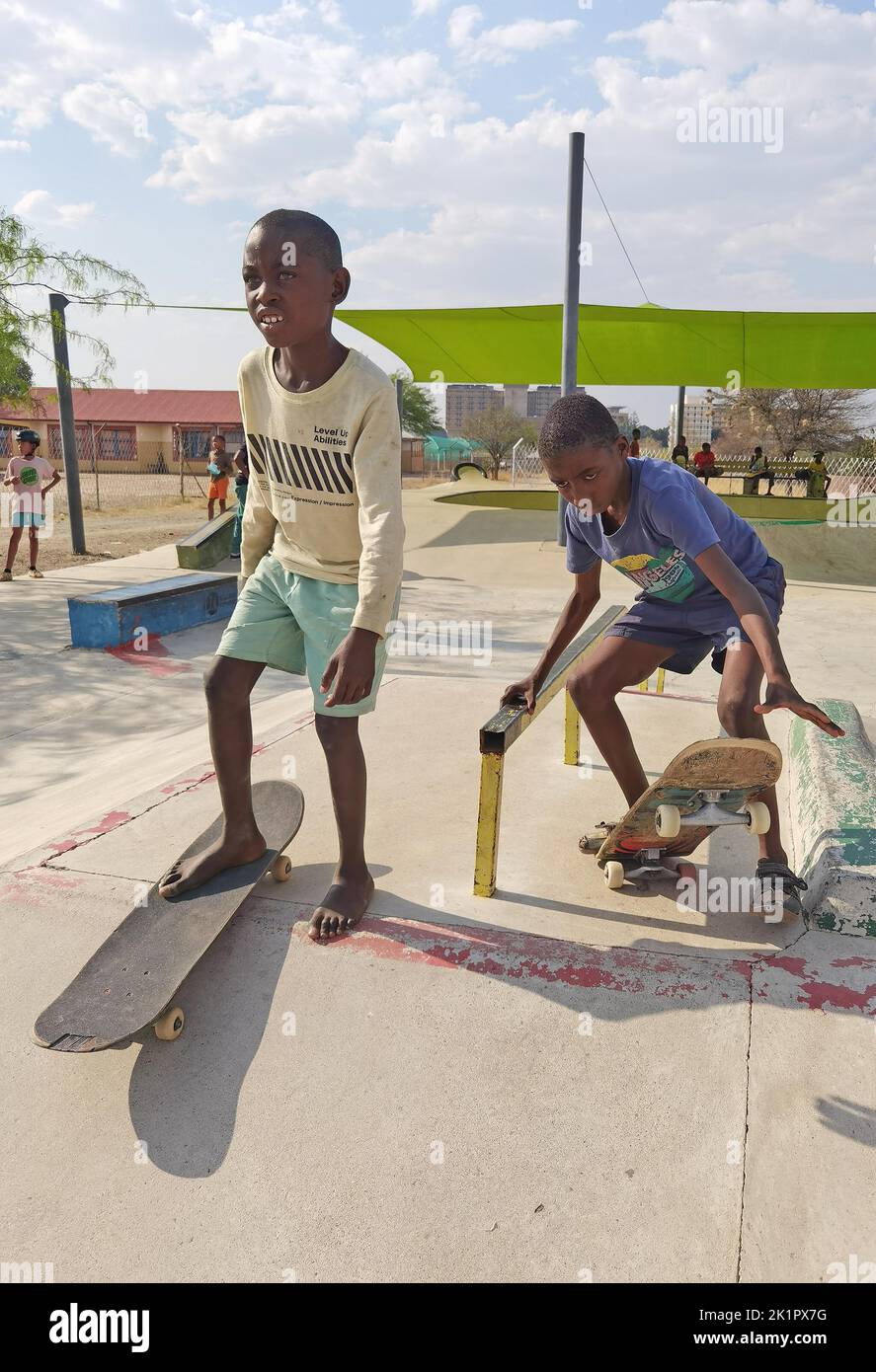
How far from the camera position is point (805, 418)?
44.9 metres

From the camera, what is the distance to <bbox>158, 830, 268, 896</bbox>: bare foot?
2652 millimetres

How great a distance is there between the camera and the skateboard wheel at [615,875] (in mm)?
2910

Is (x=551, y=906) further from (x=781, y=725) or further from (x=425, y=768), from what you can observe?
(x=781, y=725)

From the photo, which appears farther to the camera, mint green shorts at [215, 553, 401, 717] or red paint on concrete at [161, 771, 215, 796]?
red paint on concrete at [161, 771, 215, 796]

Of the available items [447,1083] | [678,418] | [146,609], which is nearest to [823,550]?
[146,609]

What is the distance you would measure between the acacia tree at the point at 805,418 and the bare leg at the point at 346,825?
1730 inches

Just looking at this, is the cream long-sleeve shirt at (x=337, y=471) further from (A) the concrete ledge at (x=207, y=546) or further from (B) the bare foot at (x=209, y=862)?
(A) the concrete ledge at (x=207, y=546)

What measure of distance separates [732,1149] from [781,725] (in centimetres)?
301

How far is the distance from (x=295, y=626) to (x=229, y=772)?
45 centimetres

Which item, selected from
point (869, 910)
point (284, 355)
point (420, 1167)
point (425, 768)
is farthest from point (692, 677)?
point (420, 1167)

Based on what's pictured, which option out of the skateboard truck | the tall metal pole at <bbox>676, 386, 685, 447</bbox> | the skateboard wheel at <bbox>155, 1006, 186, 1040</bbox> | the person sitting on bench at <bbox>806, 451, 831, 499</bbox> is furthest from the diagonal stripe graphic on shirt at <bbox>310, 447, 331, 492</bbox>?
the tall metal pole at <bbox>676, 386, 685, 447</bbox>

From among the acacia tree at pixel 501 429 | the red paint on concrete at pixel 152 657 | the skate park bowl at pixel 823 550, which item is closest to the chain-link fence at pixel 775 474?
the skate park bowl at pixel 823 550
